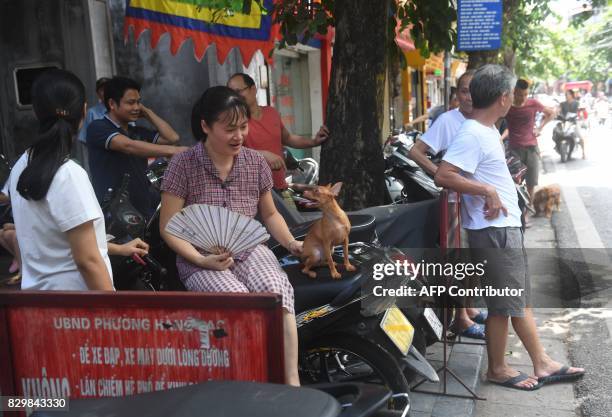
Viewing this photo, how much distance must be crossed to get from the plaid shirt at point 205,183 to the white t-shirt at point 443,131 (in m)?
2.25

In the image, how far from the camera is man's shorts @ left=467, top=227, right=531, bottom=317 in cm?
376

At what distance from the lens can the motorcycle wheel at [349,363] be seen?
3084 mm

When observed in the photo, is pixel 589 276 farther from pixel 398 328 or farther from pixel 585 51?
pixel 585 51

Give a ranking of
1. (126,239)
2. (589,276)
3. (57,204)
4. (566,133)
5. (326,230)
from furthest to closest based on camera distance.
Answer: (566,133) → (589,276) → (126,239) → (326,230) → (57,204)

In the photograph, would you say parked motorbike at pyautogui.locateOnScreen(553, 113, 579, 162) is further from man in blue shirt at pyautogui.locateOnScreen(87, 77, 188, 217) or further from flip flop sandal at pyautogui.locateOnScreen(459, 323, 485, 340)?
man in blue shirt at pyautogui.locateOnScreen(87, 77, 188, 217)

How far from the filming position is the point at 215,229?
8.82ft

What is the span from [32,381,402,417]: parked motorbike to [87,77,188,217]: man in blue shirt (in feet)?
8.69

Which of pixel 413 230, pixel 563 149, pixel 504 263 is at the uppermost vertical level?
pixel 413 230

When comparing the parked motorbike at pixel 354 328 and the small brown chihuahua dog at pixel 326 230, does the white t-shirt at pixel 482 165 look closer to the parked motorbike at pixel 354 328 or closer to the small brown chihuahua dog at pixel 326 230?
the parked motorbike at pixel 354 328

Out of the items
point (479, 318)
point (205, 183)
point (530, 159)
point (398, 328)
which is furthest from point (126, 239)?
point (530, 159)

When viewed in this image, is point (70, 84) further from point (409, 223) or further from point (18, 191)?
point (409, 223)

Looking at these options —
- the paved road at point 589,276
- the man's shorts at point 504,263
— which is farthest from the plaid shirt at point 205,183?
the paved road at point 589,276

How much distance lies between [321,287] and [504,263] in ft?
4.23

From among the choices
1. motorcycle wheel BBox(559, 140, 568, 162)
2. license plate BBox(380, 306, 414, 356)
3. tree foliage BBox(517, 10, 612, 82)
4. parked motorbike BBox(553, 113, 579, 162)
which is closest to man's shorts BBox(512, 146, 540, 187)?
license plate BBox(380, 306, 414, 356)
